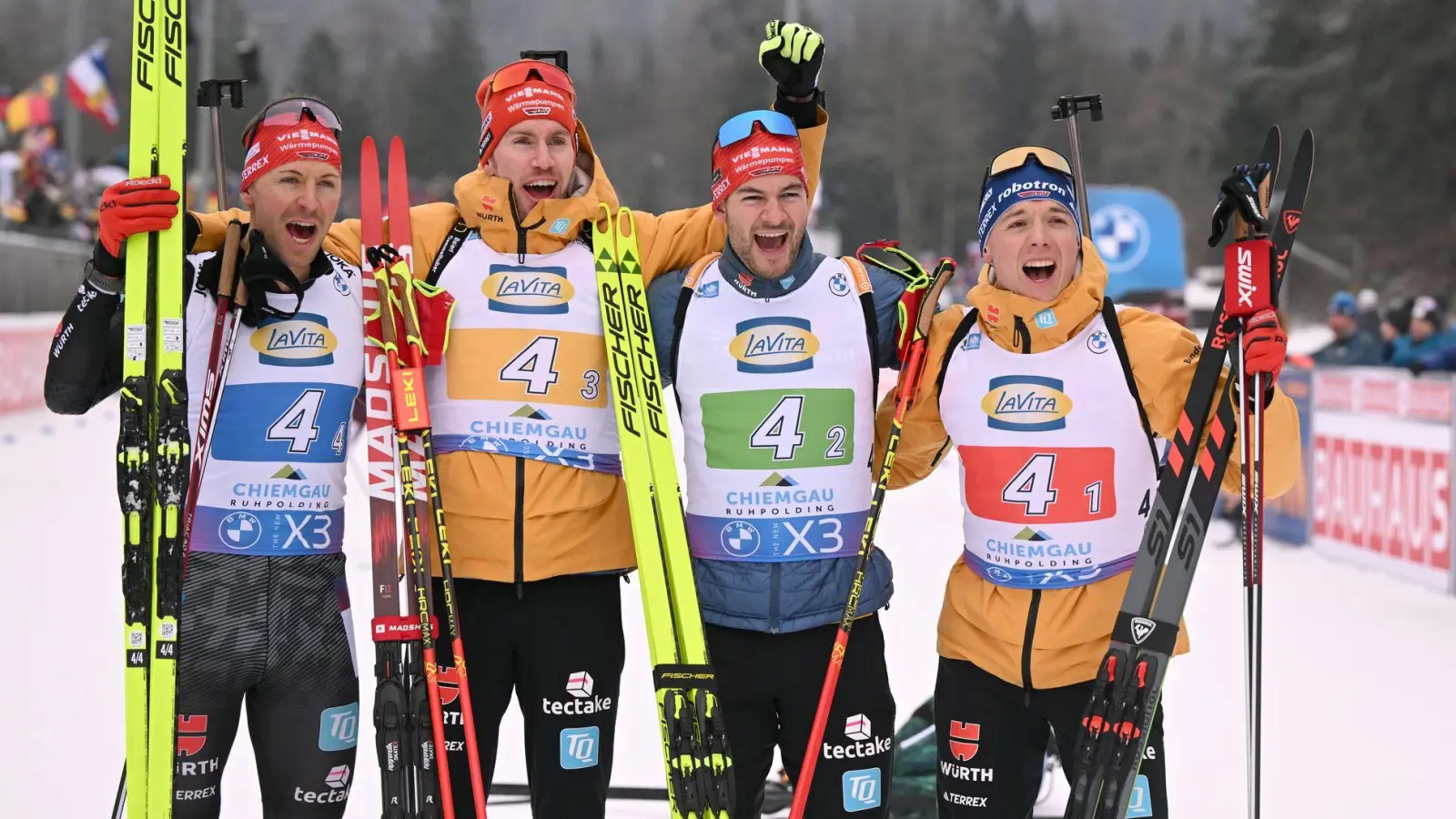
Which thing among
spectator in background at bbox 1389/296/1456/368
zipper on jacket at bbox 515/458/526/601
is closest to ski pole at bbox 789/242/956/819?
zipper on jacket at bbox 515/458/526/601

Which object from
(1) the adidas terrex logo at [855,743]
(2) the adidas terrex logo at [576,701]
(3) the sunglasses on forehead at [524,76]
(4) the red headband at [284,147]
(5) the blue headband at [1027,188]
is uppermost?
(3) the sunglasses on forehead at [524,76]

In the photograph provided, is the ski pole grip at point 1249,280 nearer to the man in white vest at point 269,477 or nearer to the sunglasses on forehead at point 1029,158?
the sunglasses on forehead at point 1029,158

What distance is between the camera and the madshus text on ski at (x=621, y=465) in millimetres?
2998

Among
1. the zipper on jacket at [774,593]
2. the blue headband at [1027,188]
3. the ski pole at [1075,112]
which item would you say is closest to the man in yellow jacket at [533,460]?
the zipper on jacket at [774,593]

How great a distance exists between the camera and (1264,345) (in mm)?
2904

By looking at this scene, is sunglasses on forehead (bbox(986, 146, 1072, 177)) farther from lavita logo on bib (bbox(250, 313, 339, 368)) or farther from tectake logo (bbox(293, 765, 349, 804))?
tectake logo (bbox(293, 765, 349, 804))

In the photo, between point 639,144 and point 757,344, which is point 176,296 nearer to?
point 757,344

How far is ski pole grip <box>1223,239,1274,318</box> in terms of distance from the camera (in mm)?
2949

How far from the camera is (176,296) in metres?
3.00

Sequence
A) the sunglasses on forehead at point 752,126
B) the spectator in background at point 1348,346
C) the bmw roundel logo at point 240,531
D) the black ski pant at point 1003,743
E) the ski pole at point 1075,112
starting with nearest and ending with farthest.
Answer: the black ski pant at point 1003,743 < the bmw roundel logo at point 240,531 < the sunglasses on forehead at point 752,126 < the ski pole at point 1075,112 < the spectator in background at point 1348,346

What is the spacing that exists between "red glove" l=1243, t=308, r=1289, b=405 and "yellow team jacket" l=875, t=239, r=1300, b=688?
127mm

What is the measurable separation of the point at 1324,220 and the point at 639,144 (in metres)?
36.3

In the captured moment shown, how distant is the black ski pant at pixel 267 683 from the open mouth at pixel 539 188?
967mm

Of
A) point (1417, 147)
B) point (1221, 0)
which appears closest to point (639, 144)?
point (1417, 147)
